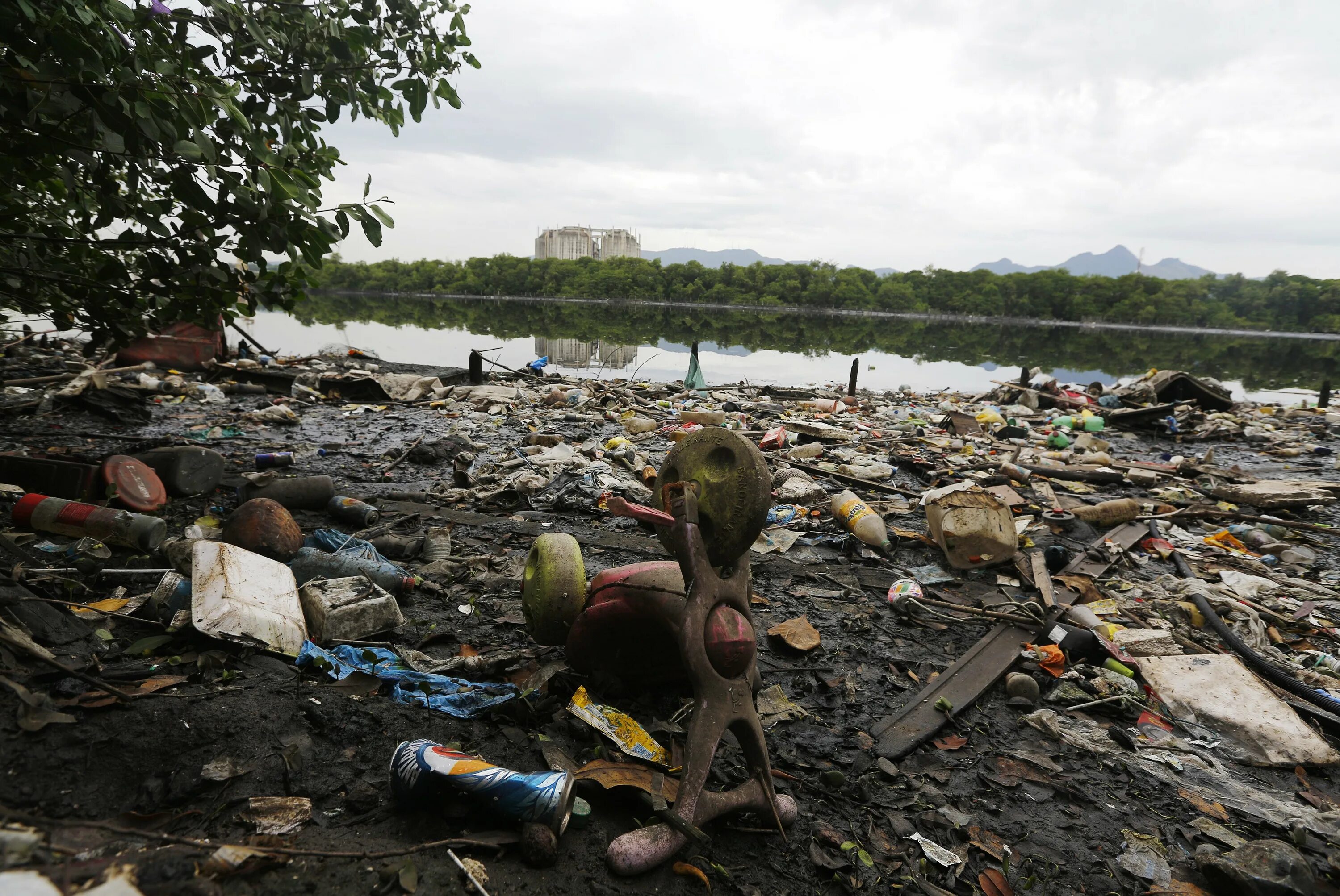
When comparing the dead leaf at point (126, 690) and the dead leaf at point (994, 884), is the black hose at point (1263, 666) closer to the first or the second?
the dead leaf at point (994, 884)

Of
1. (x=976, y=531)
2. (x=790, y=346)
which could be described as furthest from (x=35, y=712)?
(x=790, y=346)

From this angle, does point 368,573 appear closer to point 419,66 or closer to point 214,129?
point 214,129

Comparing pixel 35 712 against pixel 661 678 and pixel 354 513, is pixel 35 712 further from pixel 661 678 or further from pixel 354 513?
pixel 354 513

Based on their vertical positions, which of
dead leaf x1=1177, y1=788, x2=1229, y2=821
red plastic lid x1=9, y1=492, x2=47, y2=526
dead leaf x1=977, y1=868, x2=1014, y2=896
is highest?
red plastic lid x1=9, y1=492, x2=47, y2=526

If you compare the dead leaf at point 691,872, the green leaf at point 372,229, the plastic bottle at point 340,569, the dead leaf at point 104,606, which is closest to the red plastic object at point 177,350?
the plastic bottle at point 340,569

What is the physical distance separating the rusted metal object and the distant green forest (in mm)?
75057

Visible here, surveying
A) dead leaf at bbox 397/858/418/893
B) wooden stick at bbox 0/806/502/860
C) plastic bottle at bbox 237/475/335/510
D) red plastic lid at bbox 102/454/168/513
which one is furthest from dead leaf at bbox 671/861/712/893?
red plastic lid at bbox 102/454/168/513

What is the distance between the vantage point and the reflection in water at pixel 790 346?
18.8 metres

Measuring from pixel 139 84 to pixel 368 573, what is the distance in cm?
215

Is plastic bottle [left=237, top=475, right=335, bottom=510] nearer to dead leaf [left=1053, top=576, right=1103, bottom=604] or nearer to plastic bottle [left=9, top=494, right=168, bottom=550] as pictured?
plastic bottle [left=9, top=494, right=168, bottom=550]

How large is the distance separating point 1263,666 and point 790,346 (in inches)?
961

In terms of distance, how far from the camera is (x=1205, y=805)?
2.41 metres

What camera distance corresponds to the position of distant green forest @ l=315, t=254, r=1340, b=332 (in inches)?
2724

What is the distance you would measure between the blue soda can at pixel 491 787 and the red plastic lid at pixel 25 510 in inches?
115
